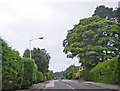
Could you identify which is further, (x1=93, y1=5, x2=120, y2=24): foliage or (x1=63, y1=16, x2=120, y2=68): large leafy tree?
(x1=93, y1=5, x2=120, y2=24): foliage

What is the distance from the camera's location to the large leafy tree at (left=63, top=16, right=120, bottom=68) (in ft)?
130

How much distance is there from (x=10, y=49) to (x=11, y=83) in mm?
3061

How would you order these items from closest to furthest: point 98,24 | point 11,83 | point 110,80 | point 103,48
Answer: point 11,83 → point 110,80 → point 103,48 → point 98,24

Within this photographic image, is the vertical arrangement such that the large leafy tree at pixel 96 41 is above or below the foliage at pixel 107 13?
below

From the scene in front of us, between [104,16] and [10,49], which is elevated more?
[104,16]

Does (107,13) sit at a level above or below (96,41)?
above

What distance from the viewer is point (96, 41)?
41.8 metres

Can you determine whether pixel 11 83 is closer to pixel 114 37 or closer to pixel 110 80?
pixel 110 80

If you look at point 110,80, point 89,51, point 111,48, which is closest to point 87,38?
point 89,51

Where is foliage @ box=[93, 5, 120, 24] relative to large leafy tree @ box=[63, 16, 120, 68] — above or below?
above

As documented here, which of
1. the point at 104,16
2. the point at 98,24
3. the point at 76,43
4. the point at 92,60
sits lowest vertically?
the point at 92,60

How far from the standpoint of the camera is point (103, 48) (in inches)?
1533

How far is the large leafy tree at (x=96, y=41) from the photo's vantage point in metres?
39.7

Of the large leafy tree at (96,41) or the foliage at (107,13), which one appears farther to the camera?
the foliage at (107,13)
